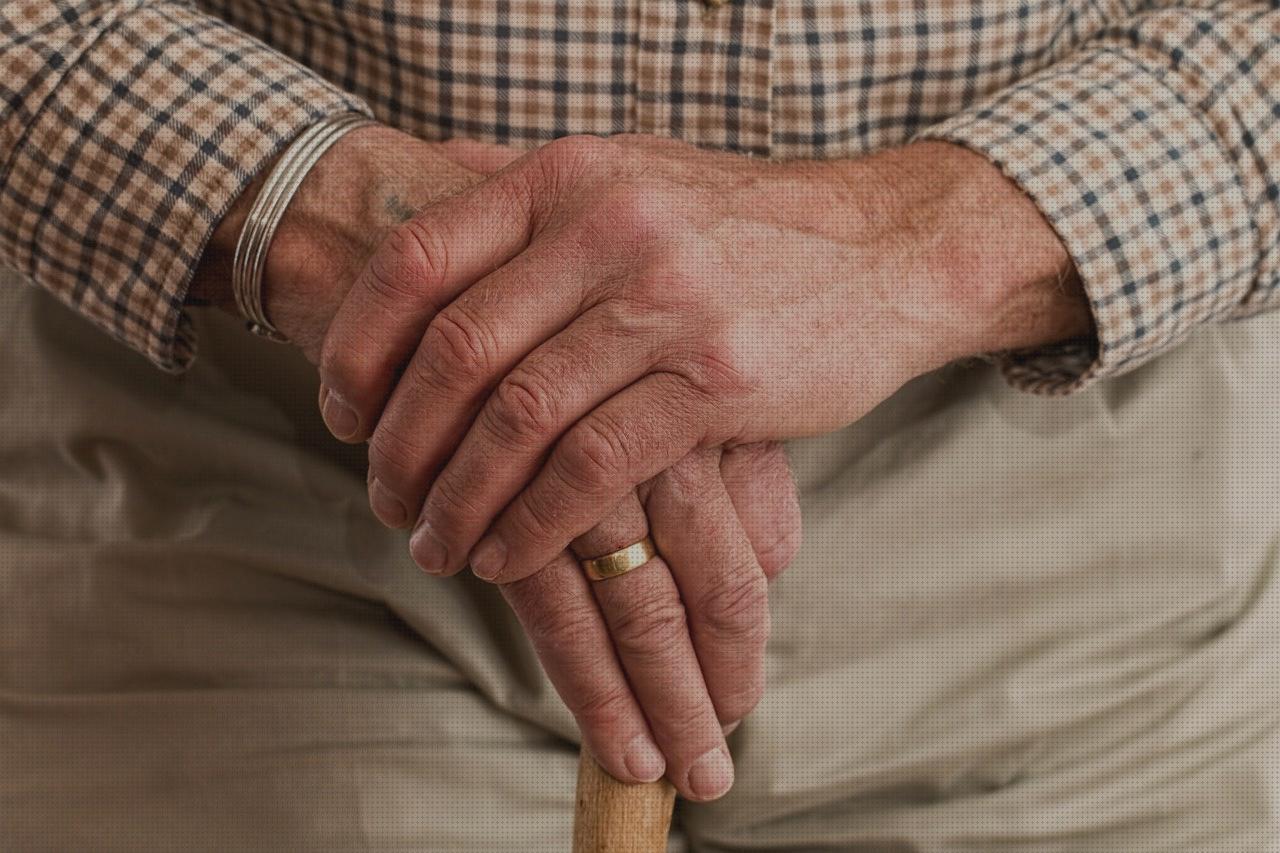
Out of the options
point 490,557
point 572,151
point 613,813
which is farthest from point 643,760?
point 572,151

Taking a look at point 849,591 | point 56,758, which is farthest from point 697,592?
point 56,758

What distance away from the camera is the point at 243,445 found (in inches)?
39.6

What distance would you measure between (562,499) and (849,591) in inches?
14.2

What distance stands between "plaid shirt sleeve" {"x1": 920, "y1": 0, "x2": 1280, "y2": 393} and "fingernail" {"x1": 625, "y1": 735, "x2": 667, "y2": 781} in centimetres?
40

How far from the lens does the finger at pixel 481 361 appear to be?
72 centimetres

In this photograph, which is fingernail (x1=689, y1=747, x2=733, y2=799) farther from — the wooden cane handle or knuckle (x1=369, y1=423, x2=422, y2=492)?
knuckle (x1=369, y1=423, x2=422, y2=492)

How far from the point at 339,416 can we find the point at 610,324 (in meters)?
0.19

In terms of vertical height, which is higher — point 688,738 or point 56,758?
point 688,738

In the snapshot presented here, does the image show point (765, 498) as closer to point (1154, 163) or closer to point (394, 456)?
point (394, 456)

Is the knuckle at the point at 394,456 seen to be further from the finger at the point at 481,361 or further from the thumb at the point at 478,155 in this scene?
the thumb at the point at 478,155

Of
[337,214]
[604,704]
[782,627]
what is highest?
[337,214]

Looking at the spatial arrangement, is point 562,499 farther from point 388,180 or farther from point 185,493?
point 185,493

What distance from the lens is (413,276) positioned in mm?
746

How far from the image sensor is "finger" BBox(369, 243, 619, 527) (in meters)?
0.72
